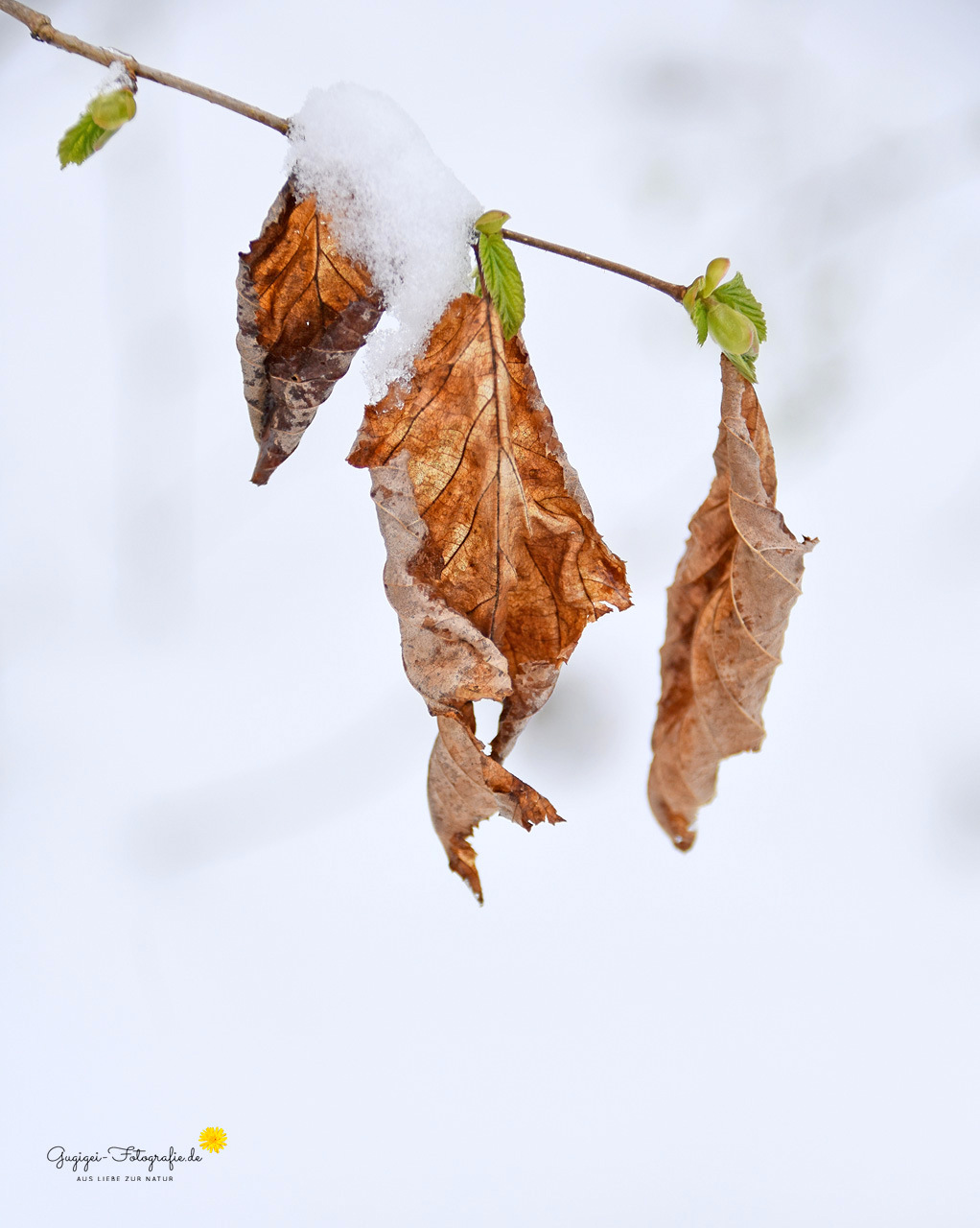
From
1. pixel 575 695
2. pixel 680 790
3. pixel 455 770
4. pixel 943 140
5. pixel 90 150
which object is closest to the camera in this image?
pixel 90 150

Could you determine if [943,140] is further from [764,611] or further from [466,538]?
[466,538]

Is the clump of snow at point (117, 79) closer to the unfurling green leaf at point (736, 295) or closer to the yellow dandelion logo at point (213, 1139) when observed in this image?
the unfurling green leaf at point (736, 295)

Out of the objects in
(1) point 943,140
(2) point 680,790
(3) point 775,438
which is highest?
(1) point 943,140

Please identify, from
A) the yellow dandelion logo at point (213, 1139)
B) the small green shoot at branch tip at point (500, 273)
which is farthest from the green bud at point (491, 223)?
the yellow dandelion logo at point (213, 1139)

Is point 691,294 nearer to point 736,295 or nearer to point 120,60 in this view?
point 736,295

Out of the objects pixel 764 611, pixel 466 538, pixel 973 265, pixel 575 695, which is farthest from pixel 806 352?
pixel 466 538

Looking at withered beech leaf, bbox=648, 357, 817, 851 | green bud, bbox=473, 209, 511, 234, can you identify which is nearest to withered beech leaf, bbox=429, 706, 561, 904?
withered beech leaf, bbox=648, 357, 817, 851

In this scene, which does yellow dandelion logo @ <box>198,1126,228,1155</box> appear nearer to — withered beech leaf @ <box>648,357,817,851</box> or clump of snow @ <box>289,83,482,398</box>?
withered beech leaf @ <box>648,357,817,851</box>

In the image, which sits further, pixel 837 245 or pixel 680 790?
pixel 837 245
